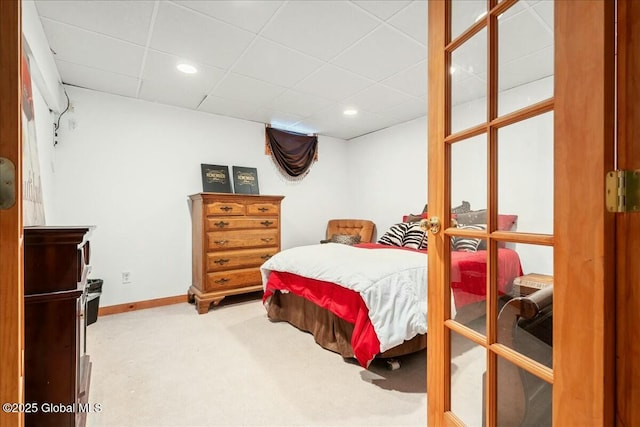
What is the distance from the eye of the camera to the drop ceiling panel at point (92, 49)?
2084 mm

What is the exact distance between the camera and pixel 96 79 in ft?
9.22

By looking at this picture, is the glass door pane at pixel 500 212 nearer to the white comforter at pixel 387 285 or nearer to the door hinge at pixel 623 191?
the door hinge at pixel 623 191

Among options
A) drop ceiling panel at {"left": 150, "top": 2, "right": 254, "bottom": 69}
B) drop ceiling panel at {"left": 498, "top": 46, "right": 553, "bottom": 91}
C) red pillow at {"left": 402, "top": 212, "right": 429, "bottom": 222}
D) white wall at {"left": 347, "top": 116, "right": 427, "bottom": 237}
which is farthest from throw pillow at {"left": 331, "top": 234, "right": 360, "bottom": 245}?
drop ceiling panel at {"left": 498, "top": 46, "right": 553, "bottom": 91}

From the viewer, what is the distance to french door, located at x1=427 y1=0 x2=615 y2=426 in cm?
64

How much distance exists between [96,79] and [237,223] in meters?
1.96

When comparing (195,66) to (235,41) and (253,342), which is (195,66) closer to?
(235,41)

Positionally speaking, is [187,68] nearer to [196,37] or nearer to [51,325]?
[196,37]

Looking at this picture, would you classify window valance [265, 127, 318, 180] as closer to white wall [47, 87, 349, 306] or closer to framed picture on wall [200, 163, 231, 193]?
white wall [47, 87, 349, 306]

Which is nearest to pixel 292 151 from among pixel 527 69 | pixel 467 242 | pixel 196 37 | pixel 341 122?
pixel 341 122

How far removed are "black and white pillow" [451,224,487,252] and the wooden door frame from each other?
1.23m

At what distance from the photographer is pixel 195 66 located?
2578 millimetres

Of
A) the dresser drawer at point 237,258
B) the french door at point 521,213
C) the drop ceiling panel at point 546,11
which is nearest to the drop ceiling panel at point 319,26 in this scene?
the french door at point 521,213

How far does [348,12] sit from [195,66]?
4.80 feet

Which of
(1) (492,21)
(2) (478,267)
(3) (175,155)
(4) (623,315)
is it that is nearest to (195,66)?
(3) (175,155)
